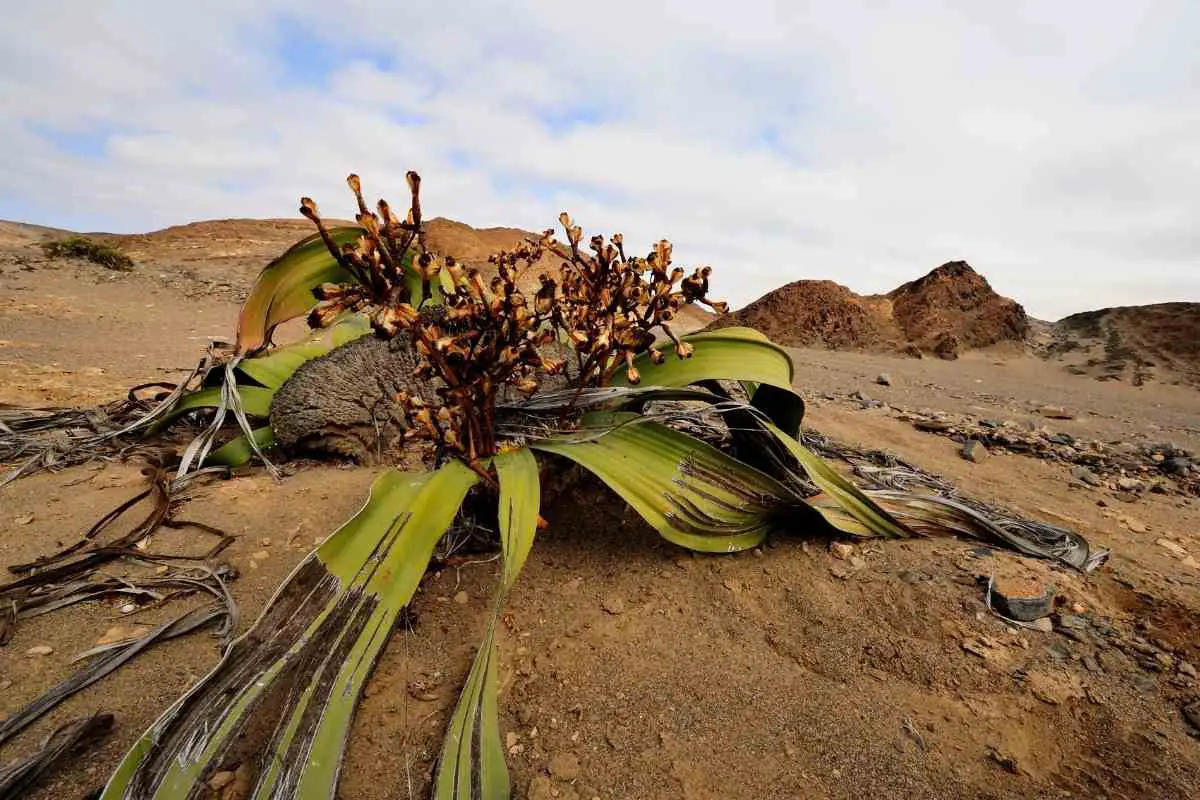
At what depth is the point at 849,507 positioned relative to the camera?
62.5 inches

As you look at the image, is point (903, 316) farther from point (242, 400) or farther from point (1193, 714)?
point (242, 400)

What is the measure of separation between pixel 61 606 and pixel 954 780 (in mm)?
1803

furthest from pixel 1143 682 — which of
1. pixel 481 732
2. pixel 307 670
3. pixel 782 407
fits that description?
pixel 307 670

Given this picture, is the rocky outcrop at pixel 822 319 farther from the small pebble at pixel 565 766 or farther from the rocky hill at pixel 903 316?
the small pebble at pixel 565 766

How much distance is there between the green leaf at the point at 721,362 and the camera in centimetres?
167

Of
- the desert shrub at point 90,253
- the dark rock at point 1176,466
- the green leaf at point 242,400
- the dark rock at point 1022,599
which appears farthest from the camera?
the desert shrub at point 90,253

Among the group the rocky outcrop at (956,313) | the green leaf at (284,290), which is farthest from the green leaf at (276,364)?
the rocky outcrop at (956,313)

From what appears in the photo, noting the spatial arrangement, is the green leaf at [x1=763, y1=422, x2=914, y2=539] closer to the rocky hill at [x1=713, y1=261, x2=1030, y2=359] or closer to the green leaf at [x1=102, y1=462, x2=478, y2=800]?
the green leaf at [x1=102, y1=462, x2=478, y2=800]

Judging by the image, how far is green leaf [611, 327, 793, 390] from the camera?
1.67 m

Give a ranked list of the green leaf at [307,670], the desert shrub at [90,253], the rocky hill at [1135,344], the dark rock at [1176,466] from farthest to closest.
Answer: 1. the desert shrub at [90,253]
2. the rocky hill at [1135,344]
3. the dark rock at [1176,466]
4. the green leaf at [307,670]

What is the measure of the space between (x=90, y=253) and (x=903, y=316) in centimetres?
1246

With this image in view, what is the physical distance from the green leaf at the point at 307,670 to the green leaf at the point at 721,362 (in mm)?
701

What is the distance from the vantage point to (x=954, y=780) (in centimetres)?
99

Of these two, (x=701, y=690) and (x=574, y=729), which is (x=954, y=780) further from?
(x=574, y=729)
